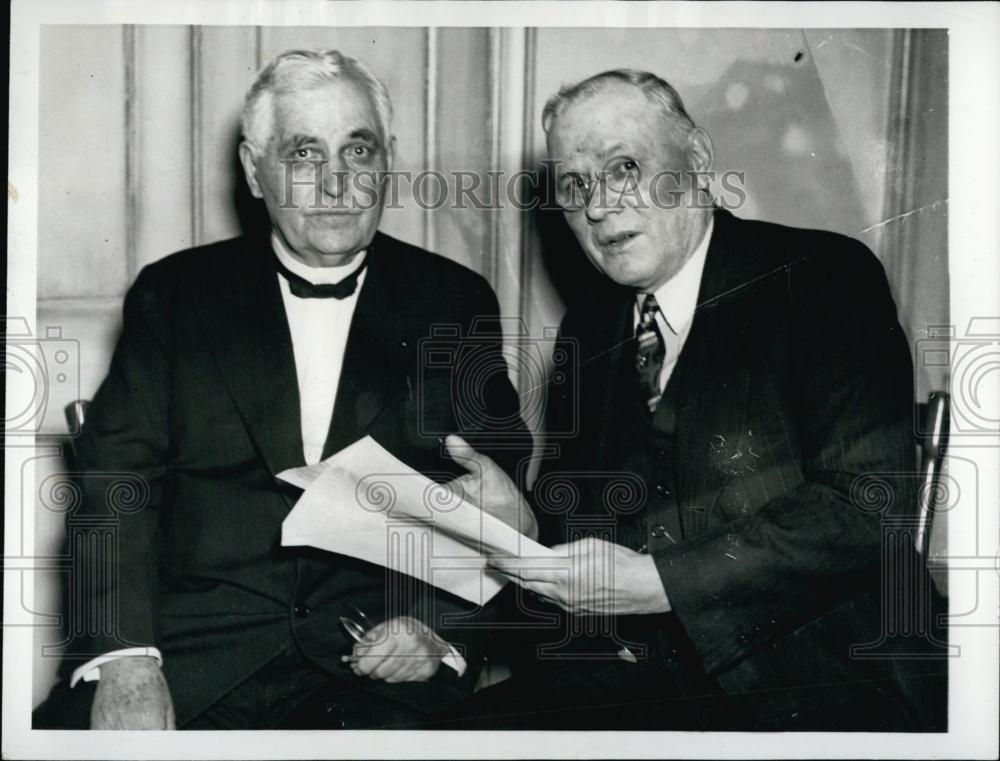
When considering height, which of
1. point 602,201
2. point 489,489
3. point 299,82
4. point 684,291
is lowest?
point 489,489

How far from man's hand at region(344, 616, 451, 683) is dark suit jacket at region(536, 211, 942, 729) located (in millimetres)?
296

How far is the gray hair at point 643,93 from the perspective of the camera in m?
1.84

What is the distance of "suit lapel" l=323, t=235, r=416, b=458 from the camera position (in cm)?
183

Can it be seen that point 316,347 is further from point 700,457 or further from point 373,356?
point 700,457

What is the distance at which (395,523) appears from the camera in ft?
6.03

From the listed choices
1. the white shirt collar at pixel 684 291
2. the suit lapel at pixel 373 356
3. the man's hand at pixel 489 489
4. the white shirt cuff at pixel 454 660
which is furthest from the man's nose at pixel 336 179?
the white shirt cuff at pixel 454 660

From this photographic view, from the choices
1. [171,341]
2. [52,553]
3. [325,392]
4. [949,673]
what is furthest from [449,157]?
[949,673]

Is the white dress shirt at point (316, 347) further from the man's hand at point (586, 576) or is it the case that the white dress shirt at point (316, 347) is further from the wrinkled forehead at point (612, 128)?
the wrinkled forehead at point (612, 128)

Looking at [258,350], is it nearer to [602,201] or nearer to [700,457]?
[602,201]

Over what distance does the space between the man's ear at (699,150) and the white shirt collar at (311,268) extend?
62cm

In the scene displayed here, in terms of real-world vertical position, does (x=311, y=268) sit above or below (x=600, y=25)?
below

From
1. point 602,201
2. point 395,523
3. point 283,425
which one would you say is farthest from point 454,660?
point 602,201

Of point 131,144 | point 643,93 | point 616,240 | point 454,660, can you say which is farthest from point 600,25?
point 454,660

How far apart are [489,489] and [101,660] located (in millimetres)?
782
